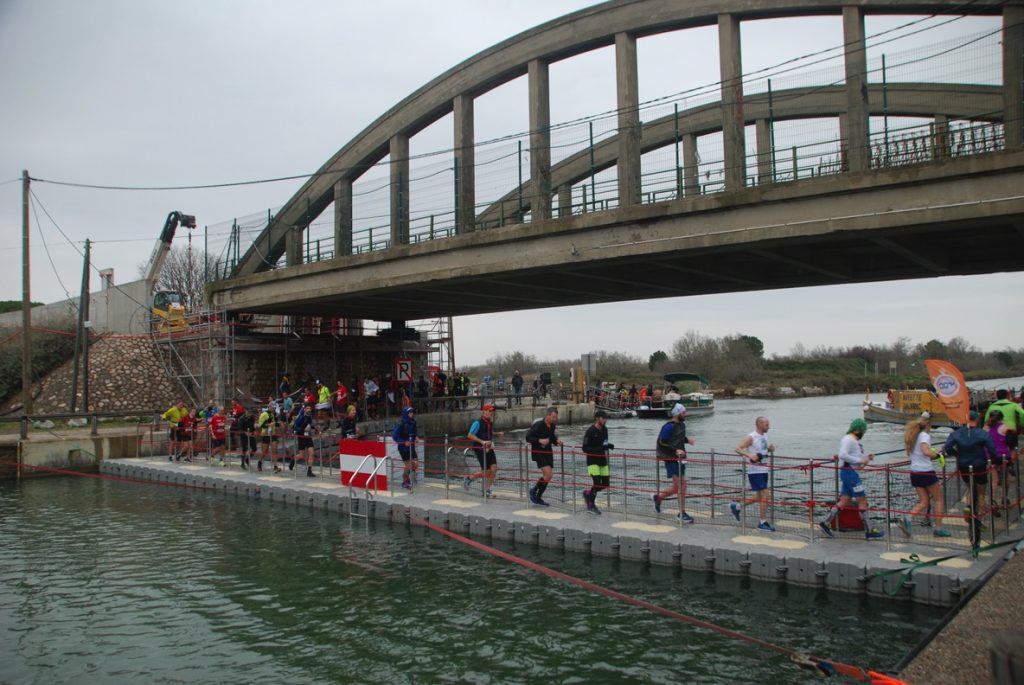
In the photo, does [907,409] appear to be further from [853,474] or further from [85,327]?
[85,327]

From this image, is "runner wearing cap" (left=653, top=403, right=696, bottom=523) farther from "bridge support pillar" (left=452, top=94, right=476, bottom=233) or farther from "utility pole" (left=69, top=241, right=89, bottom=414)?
"utility pole" (left=69, top=241, right=89, bottom=414)

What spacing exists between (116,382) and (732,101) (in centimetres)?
2941

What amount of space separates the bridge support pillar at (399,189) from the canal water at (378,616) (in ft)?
51.5

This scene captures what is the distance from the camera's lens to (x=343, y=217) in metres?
31.2

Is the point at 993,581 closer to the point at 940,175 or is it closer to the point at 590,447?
the point at 590,447

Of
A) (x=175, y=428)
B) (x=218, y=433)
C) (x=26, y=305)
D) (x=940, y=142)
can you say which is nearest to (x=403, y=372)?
(x=175, y=428)

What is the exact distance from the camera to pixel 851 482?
1122 cm

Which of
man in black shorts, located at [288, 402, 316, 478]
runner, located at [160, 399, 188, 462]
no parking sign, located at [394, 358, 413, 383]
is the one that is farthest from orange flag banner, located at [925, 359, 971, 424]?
no parking sign, located at [394, 358, 413, 383]

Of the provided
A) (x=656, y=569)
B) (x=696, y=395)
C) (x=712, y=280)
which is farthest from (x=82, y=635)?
(x=696, y=395)

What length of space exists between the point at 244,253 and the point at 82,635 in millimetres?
27046

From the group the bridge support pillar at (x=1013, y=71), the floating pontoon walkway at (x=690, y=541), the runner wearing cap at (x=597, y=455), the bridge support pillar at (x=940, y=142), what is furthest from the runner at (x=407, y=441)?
the bridge support pillar at (x=1013, y=71)

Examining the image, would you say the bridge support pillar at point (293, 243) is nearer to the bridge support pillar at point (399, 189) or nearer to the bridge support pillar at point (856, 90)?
the bridge support pillar at point (399, 189)

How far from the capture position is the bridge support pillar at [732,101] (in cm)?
1941

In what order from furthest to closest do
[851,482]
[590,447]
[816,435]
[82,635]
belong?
[816,435] < [590,447] < [851,482] < [82,635]
